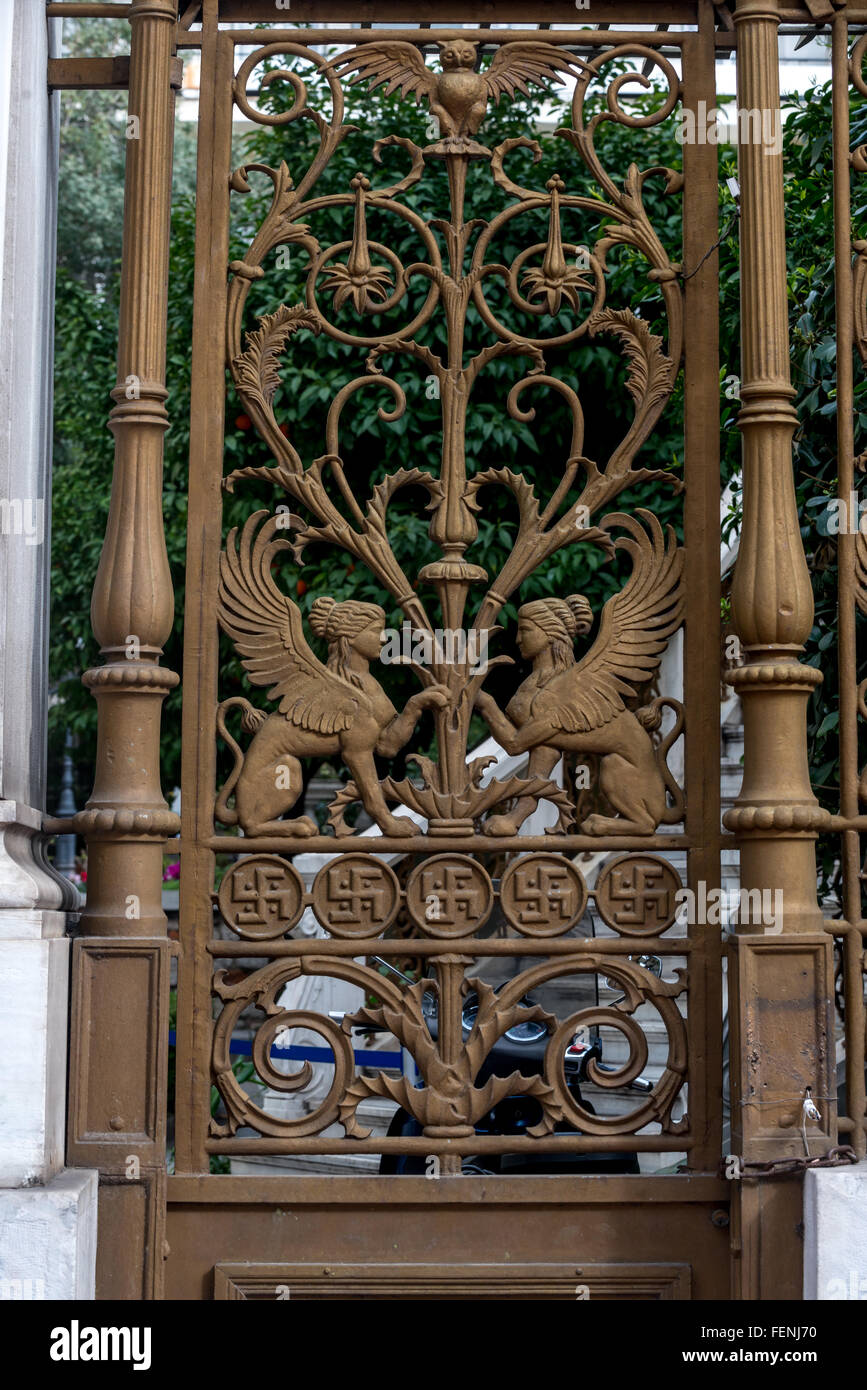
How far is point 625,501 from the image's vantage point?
7.28 m

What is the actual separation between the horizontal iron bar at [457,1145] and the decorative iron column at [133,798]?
0.74 feet

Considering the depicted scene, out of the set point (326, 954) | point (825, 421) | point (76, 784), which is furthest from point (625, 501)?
point (76, 784)

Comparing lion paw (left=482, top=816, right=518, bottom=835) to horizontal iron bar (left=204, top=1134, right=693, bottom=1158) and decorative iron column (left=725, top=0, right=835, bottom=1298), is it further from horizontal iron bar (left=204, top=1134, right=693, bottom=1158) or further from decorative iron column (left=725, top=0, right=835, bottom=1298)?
horizontal iron bar (left=204, top=1134, right=693, bottom=1158)

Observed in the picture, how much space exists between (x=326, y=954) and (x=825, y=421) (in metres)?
2.17

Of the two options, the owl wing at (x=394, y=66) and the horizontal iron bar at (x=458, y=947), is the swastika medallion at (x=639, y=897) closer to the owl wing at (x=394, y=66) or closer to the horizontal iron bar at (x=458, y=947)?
the horizontal iron bar at (x=458, y=947)

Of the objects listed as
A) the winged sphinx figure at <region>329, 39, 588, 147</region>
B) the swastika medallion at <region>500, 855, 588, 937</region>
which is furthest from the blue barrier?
the winged sphinx figure at <region>329, 39, 588, 147</region>

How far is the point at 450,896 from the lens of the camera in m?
3.59

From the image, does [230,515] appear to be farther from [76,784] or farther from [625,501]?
[76,784]

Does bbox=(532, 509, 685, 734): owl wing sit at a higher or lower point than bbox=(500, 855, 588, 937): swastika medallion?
higher

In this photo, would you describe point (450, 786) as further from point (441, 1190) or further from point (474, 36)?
point (474, 36)

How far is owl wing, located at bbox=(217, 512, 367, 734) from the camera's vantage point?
365 cm

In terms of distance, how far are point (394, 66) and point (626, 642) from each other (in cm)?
163
